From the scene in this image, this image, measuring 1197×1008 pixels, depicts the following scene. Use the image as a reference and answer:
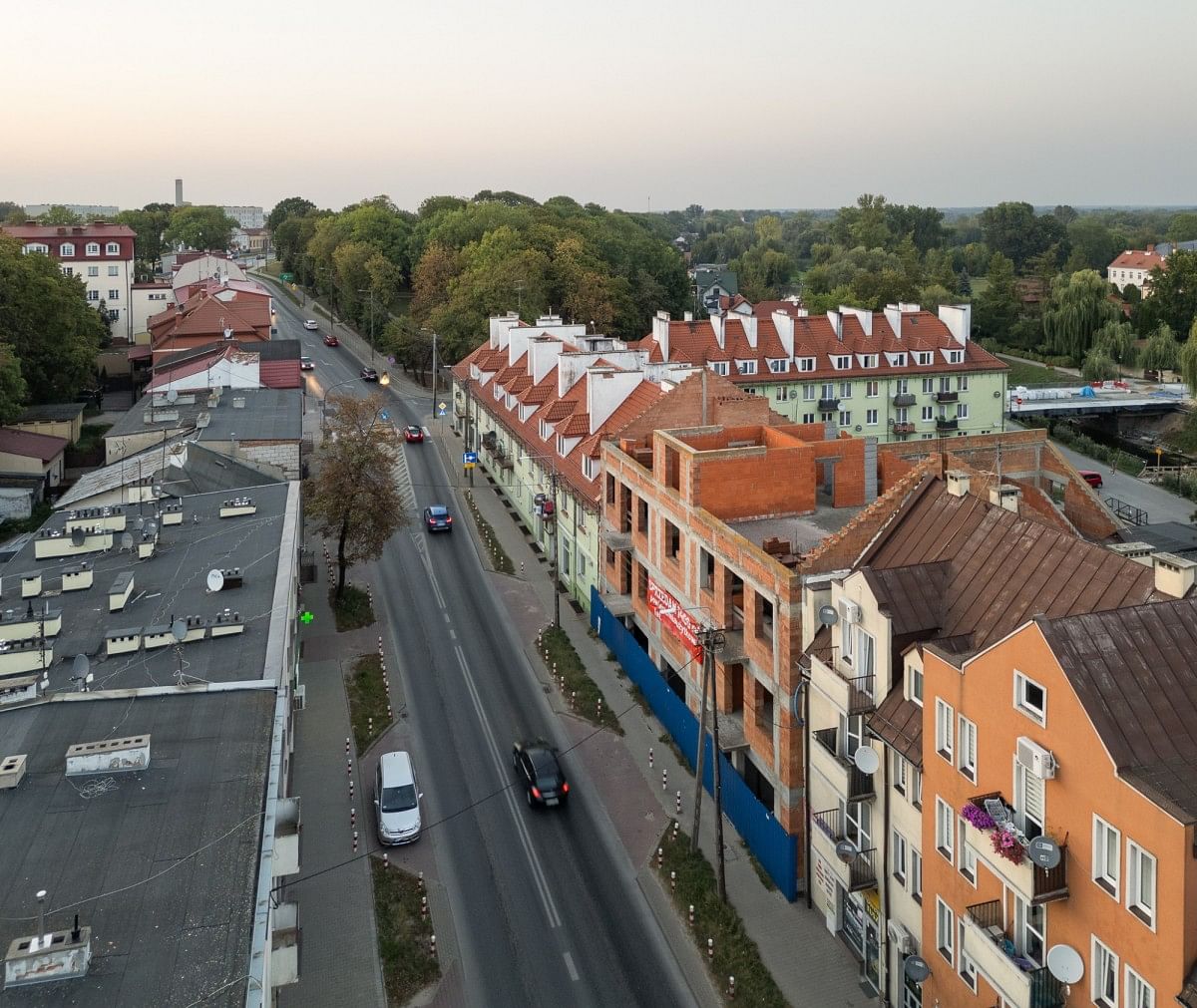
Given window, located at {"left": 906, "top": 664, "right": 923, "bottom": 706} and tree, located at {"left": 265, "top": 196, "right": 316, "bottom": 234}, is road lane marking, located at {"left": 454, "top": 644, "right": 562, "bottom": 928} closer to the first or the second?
window, located at {"left": 906, "top": 664, "right": 923, "bottom": 706}

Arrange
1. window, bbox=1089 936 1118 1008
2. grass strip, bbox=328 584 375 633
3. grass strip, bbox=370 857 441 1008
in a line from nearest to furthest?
window, bbox=1089 936 1118 1008, grass strip, bbox=370 857 441 1008, grass strip, bbox=328 584 375 633

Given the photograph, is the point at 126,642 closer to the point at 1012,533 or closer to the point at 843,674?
the point at 843,674

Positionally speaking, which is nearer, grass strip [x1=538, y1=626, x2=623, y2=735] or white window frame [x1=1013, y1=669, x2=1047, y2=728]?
white window frame [x1=1013, y1=669, x2=1047, y2=728]

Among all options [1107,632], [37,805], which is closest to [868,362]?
[1107,632]

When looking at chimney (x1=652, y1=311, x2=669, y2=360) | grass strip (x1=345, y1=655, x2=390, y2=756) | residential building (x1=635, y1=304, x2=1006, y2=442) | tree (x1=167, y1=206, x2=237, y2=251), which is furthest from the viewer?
tree (x1=167, y1=206, x2=237, y2=251)

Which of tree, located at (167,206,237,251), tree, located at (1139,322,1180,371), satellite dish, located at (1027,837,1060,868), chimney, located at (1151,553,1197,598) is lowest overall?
satellite dish, located at (1027,837,1060,868)

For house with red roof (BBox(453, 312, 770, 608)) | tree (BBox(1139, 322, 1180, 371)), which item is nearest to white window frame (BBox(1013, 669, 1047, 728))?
house with red roof (BBox(453, 312, 770, 608))

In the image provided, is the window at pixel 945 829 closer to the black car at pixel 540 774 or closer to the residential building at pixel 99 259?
the black car at pixel 540 774
